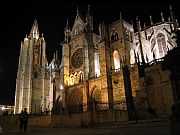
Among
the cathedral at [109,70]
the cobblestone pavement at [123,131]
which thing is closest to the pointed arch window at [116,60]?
the cathedral at [109,70]

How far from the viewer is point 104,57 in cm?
2411

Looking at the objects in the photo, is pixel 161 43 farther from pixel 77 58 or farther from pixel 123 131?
pixel 123 131

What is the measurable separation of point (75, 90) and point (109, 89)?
7.00 m

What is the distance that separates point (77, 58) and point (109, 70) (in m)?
8.54

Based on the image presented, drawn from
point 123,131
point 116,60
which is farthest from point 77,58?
point 123,131

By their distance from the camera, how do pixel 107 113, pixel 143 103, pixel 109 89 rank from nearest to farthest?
pixel 107 113 → pixel 143 103 → pixel 109 89

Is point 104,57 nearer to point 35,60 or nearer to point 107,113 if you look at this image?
point 107,113

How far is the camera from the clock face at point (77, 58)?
30.0 metres

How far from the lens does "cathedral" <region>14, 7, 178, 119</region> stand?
59.3ft

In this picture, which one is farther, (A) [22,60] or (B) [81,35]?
(A) [22,60]

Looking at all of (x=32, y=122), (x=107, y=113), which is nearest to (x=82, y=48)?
(x=32, y=122)

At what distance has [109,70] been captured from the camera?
2364cm

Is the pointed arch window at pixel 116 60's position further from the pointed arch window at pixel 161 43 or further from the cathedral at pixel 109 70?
the pointed arch window at pixel 161 43

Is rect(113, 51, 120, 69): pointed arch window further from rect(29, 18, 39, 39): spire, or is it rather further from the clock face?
rect(29, 18, 39, 39): spire
